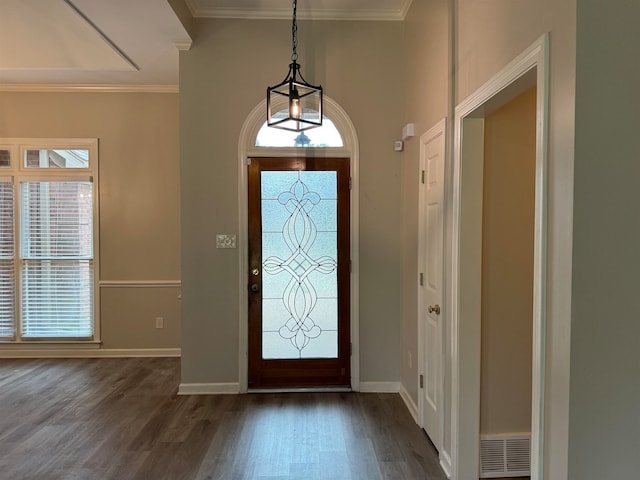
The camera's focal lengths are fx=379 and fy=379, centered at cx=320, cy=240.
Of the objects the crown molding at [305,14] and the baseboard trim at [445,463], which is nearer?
the baseboard trim at [445,463]

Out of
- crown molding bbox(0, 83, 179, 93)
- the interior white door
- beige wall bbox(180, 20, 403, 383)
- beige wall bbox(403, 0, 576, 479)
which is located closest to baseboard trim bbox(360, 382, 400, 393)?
beige wall bbox(180, 20, 403, 383)

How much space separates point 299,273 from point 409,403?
1467 mm

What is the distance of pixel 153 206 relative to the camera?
444cm

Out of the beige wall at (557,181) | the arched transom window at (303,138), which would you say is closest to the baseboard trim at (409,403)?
the beige wall at (557,181)

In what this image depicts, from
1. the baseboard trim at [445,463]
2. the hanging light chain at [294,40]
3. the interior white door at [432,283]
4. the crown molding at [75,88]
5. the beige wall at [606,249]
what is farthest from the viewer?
the crown molding at [75,88]

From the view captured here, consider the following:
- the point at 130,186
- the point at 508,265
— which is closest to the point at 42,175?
the point at 130,186

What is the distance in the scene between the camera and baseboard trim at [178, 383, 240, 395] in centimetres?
345

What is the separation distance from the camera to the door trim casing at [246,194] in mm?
3459

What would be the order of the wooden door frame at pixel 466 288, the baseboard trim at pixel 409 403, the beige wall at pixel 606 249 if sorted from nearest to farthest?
the beige wall at pixel 606 249, the wooden door frame at pixel 466 288, the baseboard trim at pixel 409 403

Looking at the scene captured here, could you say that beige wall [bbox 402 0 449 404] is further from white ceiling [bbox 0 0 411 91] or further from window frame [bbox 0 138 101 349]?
window frame [bbox 0 138 101 349]

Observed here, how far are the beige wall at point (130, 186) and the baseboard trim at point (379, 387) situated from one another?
2.33 metres

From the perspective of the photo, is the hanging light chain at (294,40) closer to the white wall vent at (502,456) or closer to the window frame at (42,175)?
the window frame at (42,175)

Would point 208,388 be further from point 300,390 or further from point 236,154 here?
point 236,154

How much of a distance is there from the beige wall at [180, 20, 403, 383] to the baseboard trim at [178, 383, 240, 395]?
0.05 metres
